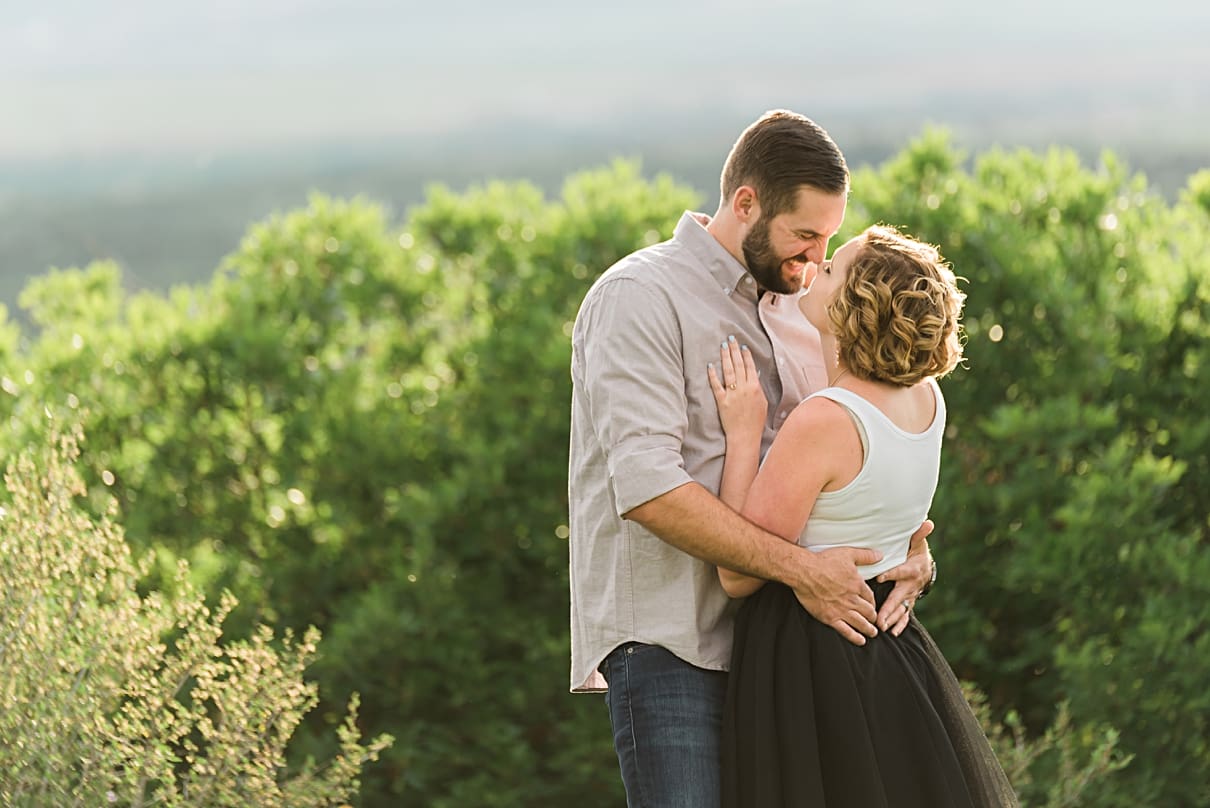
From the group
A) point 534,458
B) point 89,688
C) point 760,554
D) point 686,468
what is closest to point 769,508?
point 760,554

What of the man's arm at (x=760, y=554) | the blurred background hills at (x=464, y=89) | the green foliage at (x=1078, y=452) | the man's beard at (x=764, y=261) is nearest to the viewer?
the man's arm at (x=760, y=554)

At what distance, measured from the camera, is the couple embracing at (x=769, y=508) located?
112 inches

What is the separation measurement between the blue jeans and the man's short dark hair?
93 cm

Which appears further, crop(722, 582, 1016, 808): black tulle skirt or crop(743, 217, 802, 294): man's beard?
crop(743, 217, 802, 294): man's beard

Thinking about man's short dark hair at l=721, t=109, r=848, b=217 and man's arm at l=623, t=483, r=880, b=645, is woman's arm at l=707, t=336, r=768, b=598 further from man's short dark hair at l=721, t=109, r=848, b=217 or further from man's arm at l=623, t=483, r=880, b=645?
man's short dark hair at l=721, t=109, r=848, b=217

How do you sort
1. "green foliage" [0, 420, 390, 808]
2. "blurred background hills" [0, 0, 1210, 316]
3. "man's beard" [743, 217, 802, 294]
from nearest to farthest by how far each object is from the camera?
"man's beard" [743, 217, 802, 294] → "green foliage" [0, 420, 390, 808] → "blurred background hills" [0, 0, 1210, 316]

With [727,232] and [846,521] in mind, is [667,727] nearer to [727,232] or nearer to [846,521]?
[846,521]

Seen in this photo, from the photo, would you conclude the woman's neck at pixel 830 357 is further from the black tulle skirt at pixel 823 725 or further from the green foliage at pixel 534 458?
the green foliage at pixel 534 458

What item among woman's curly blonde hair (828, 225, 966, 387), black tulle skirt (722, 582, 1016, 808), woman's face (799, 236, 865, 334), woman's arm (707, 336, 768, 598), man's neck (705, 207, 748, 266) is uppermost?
man's neck (705, 207, 748, 266)

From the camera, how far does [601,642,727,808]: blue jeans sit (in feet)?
9.61

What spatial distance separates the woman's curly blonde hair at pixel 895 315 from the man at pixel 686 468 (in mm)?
191

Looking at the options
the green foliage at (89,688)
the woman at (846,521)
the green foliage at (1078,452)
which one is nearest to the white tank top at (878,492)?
the woman at (846,521)

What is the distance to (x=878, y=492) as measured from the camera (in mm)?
2908

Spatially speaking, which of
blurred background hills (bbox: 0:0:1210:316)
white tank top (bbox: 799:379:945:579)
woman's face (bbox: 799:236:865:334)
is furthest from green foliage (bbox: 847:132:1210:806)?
blurred background hills (bbox: 0:0:1210:316)
